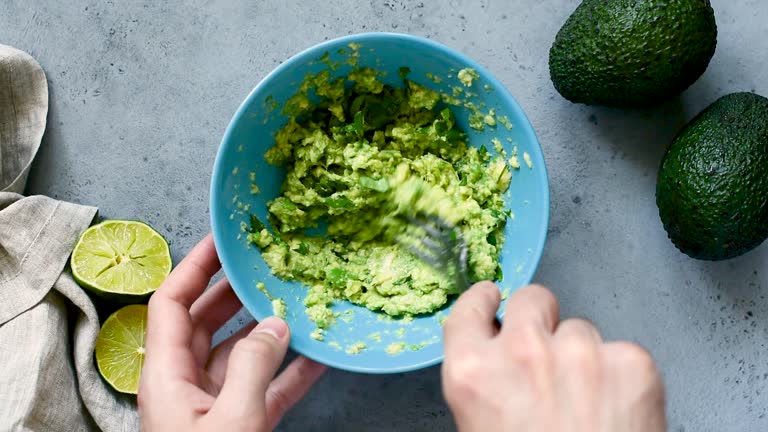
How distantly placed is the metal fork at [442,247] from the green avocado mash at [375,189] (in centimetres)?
2

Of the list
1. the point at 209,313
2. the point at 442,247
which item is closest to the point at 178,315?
the point at 209,313

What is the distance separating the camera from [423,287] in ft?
5.04

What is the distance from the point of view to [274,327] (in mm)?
1354

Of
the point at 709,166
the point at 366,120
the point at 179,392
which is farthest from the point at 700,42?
the point at 179,392

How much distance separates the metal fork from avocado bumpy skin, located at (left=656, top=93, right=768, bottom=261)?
433mm

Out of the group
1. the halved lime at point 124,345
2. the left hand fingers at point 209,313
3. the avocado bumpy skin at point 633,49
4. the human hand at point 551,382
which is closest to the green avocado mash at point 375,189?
the left hand fingers at point 209,313

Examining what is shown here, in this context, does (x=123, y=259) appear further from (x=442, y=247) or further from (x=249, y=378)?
(x=442, y=247)

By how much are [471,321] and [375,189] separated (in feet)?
1.72

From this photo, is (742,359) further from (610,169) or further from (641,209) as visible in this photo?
(610,169)

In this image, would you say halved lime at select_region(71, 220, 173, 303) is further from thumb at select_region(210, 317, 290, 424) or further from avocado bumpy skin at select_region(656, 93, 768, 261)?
avocado bumpy skin at select_region(656, 93, 768, 261)

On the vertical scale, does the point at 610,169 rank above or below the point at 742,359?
above

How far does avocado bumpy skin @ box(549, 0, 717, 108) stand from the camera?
1.40 metres

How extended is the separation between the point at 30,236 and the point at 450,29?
1.02 meters

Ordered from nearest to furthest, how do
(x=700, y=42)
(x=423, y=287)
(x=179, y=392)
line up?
(x=179, y=392) < (x=700, y=42) < (x=423, y=287)
